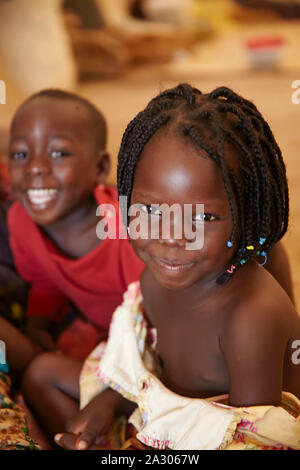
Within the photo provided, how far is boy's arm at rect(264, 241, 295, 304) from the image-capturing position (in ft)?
3.42

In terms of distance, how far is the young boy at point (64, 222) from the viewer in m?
1.28

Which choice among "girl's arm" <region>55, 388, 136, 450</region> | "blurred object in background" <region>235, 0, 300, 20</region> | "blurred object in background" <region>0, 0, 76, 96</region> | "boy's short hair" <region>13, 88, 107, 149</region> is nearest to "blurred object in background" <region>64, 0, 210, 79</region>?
"blurred object in background" <region>0, 0, 76, 96</region>

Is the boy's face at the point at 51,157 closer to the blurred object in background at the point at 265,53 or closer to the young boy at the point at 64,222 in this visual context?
the young boy at the point at 64,222

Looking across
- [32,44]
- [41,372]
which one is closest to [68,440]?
[41,372]

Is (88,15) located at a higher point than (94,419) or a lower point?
higher

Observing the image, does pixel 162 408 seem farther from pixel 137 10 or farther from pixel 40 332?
pixel 137 10

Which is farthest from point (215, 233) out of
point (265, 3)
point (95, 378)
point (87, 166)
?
point (265, 3)

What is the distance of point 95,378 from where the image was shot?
1093 mm

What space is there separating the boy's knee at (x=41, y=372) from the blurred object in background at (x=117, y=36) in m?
2.95

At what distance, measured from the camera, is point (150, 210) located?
836mm

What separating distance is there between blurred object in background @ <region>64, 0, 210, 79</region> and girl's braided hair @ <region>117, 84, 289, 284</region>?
309cm

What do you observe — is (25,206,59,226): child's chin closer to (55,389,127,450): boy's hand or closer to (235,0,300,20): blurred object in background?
(55,389,127,450): boy's hand

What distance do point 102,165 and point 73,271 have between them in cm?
26

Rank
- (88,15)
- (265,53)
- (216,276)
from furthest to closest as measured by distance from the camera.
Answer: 1. (88,15)
2. (265,53)
3. (216,276)
